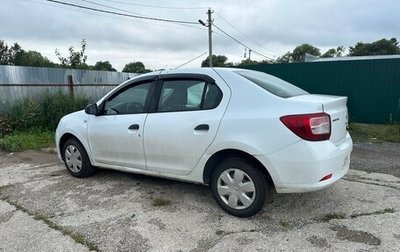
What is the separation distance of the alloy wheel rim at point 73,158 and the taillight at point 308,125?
3.26 metres

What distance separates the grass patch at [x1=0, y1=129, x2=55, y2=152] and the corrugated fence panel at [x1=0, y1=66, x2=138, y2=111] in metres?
1.27

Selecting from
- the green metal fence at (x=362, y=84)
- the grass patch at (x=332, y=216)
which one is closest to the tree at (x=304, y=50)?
the green metal fence at (x=362, y=84)

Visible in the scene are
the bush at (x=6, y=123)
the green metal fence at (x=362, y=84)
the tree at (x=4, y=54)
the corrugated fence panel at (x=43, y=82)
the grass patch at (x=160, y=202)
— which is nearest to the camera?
the grass patch at (x=160, y=202)

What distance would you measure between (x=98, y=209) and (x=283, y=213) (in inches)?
83.9

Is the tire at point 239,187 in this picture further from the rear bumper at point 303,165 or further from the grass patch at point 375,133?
the grass patch at point 375,133

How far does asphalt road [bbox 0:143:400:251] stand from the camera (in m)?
3.02

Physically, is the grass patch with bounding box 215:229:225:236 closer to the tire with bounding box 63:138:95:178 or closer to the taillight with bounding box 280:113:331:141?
the taillight with bounding box 280:113:331:141

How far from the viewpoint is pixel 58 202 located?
13.5 feet

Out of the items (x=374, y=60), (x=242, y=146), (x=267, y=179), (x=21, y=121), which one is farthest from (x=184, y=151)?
(x=374, y=60)

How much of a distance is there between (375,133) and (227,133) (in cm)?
679

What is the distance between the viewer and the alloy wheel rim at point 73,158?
196 inches

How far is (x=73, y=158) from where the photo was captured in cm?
503

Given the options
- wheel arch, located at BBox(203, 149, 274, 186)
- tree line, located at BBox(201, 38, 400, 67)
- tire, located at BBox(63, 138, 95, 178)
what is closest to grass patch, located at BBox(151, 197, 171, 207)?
wheel arch, located at BBox(203, 149, 274, 186)

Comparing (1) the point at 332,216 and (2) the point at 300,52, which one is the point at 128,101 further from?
(2) the point at 300,52
